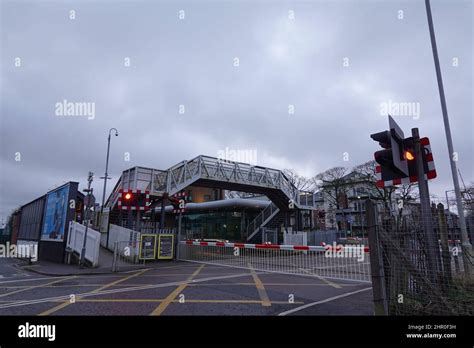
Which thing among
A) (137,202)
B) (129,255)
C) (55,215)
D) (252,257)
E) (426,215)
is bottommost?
(252,257)

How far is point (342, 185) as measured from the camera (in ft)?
149

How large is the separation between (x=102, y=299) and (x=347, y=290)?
634 centimetres

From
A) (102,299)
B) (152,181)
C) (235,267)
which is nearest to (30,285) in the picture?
(102,299)

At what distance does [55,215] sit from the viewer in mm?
17391

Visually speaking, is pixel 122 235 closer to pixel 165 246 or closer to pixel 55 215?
pixel 165 246

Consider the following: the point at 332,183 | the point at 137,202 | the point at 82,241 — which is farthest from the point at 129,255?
the point at 332,183

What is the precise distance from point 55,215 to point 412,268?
18.2 m

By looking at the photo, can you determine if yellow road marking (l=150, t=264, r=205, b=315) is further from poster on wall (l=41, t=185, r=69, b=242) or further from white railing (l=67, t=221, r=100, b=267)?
poster on wall (l=41, t=185, r=69, b=242)

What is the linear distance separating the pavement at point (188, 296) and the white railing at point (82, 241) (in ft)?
10.0

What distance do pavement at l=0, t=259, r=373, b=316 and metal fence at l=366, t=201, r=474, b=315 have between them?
0.96 meters

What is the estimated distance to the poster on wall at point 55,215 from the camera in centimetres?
1623

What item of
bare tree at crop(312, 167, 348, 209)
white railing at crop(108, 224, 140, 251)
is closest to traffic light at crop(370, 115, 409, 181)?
white railing at crop(108, 224, 140, 251)
